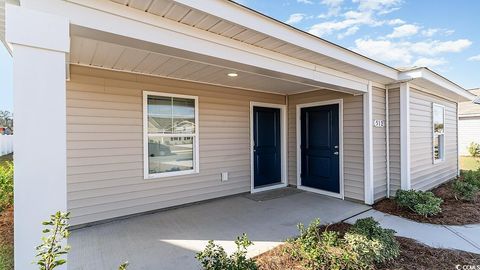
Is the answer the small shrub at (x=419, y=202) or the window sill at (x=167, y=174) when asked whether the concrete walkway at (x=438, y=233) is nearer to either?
A: the small shrub at (x=419, y=202)

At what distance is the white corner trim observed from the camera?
4.90m

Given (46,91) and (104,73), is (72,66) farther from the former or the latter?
(46,91)

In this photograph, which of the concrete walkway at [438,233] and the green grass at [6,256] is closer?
the green grass at [6,256]

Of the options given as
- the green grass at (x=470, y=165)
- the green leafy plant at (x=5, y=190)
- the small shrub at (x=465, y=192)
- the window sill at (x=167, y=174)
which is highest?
the window sill at (x=167, y=174)

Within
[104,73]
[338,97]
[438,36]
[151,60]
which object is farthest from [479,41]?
[104,73]

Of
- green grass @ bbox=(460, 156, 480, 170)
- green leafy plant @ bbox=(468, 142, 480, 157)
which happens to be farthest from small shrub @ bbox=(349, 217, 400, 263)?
green leafy plant @ bbox=(468, 142, 480, 157)

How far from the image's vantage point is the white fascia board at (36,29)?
1624 millimetres

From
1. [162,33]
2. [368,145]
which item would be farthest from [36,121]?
[368,145]

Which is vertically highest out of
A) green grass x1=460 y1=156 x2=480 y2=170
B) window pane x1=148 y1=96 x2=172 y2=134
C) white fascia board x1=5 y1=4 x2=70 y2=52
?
white fascia board x1=5 y1=4 x2=70 y2=52

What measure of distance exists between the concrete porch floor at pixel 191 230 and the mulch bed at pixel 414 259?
0.26m

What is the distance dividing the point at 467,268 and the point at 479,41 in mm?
11003

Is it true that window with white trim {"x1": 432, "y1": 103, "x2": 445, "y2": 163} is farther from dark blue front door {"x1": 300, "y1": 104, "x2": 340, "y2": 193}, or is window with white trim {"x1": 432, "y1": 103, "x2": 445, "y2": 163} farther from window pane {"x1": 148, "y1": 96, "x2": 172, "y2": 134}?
window pane {"x1": 148, "y1": 96, "x2": 172, "y2": 134}

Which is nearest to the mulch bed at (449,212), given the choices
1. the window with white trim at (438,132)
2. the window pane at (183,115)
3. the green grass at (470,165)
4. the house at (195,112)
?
the house at (195,112)

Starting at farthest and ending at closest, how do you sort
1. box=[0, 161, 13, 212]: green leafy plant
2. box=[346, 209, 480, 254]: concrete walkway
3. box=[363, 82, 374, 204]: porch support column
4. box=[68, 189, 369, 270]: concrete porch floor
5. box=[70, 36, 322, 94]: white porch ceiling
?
box=[363, 82, 374, 204]: porch support column
box=[0, 161, 13, 212]: green leafy plant
box=[346, 209, 480, 254]: concrete walkway
box=[70, 36, 322, 94]: white porch ceiling
box=[68, 189, 369, 270]: concrete porch floor
